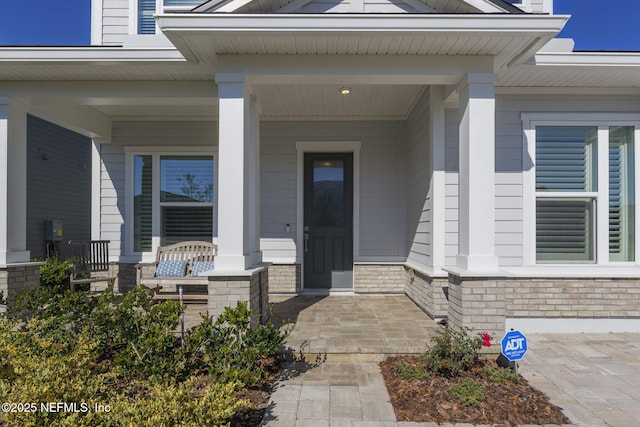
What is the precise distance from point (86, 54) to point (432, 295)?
15.0ft

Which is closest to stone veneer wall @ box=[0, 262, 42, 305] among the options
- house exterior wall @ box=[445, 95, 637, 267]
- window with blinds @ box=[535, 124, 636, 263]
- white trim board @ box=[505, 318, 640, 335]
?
house exterior wall @ box=[445, 95, 637, 267]

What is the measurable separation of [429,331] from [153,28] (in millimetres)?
5041

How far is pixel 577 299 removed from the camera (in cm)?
428

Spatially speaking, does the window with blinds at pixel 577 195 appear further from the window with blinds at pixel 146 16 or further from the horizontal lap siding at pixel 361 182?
the window with blinds at pixel 146 16

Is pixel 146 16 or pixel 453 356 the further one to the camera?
pixel 146 16

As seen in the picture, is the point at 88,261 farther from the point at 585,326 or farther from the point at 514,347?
the point at 585,326

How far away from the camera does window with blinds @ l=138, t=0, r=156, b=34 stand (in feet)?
15.7

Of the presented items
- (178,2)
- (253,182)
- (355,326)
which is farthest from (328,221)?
(178,2)

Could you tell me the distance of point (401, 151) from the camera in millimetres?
5750

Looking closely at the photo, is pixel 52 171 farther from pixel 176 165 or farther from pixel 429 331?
pixel 429 331

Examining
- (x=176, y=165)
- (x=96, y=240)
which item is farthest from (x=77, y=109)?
(x=96, y=240)

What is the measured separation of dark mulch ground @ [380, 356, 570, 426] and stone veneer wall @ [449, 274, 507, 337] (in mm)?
517

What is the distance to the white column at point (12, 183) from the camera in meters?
4.23

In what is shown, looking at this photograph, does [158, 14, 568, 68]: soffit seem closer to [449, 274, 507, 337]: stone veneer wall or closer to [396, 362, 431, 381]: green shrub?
[449, 274, 507, 337]: stone veneer wall
